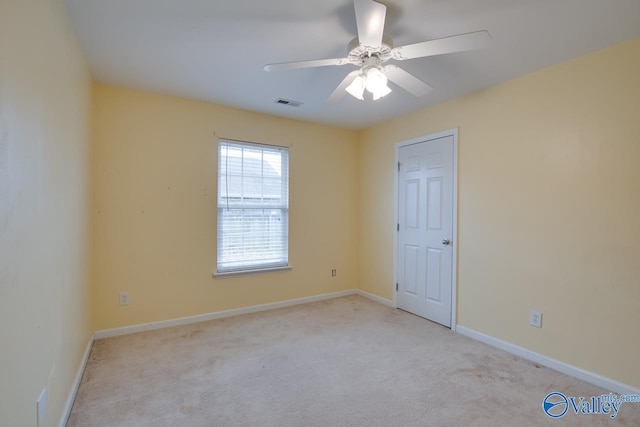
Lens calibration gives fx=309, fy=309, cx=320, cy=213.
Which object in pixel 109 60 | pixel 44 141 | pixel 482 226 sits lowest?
pixel 482 226

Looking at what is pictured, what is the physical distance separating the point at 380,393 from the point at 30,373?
6.27ft

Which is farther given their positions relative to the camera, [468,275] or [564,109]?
[468,275]

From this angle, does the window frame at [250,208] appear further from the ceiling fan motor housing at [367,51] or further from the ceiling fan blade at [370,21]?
the ceiling fan blade at [370,21]

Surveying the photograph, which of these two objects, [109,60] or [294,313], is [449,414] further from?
[109,60]

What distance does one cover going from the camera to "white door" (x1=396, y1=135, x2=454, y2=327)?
3.35 meters

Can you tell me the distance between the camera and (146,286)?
3.17m

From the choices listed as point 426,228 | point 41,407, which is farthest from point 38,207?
point 426,228

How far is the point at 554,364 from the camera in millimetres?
2473

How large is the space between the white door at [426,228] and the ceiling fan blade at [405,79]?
1251 millimetres

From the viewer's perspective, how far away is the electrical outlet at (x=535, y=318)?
2.59 m

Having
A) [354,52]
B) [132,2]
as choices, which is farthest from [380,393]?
[132,2]

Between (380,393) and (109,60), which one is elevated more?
(109,60)

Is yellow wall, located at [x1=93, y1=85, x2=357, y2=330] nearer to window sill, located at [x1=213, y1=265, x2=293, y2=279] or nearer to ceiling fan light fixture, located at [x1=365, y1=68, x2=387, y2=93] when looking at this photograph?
window sill, located at [x1=213, y1=265, x2=293, y2=279]

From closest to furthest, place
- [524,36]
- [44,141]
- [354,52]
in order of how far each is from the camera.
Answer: [44,141] < [354,52] < [524,36]
